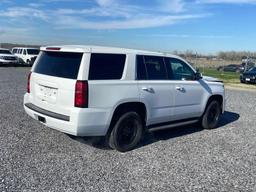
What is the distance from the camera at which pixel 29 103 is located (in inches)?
241

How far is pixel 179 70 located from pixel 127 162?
2692 mm

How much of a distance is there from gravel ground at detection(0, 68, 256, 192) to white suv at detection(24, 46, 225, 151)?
0.44m

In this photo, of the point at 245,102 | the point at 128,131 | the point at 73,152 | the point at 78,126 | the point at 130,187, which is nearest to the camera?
the point at 130,187

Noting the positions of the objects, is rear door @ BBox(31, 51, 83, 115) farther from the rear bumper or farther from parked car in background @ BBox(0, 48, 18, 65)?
parked car in background @ BBox(0, 48, 18, 65)

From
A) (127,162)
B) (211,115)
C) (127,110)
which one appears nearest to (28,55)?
(211,115)

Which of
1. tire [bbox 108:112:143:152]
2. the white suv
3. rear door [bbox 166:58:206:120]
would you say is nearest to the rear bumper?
the white suv

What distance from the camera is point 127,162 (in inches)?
207

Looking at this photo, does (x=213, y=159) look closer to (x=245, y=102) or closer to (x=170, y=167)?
(x=170, y=167)

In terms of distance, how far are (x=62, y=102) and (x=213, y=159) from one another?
2.82 metres

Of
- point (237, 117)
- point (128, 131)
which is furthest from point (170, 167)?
point (237, 117)

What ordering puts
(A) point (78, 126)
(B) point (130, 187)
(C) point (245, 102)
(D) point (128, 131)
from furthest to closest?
(C) point (245, 102), (D) point (128, 131), (A) point (78, 126), (B) point (130, 187)

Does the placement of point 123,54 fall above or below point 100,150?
above

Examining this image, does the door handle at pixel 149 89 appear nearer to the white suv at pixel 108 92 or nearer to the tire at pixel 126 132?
the white suv at pixel 108 92

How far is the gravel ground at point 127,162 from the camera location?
172 inches
